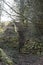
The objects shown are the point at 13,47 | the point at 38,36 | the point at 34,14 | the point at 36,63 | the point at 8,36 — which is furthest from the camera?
the point at 8,36

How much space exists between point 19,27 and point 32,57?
241 cm

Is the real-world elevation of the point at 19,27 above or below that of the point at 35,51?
above

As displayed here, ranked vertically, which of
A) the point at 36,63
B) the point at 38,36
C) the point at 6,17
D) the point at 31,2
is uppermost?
the point at 31,2

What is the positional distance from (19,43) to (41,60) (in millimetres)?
2677

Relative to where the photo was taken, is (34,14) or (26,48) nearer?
(34,14)

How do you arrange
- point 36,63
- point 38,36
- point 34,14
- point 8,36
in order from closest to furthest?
point 36,63 < point 34,14 < point 38,36 < point 8,36

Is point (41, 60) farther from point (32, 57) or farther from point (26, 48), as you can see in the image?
point (26, 48)

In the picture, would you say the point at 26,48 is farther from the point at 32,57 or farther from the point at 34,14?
the point at 34,14

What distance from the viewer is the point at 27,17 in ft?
31.0

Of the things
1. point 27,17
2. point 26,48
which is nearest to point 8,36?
point 26,48

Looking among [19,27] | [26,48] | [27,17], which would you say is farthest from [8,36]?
[27,17]

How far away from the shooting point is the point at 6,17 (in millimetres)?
10242

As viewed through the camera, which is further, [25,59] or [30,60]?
[25,59]

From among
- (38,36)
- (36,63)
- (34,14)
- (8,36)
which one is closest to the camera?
(36,63)
